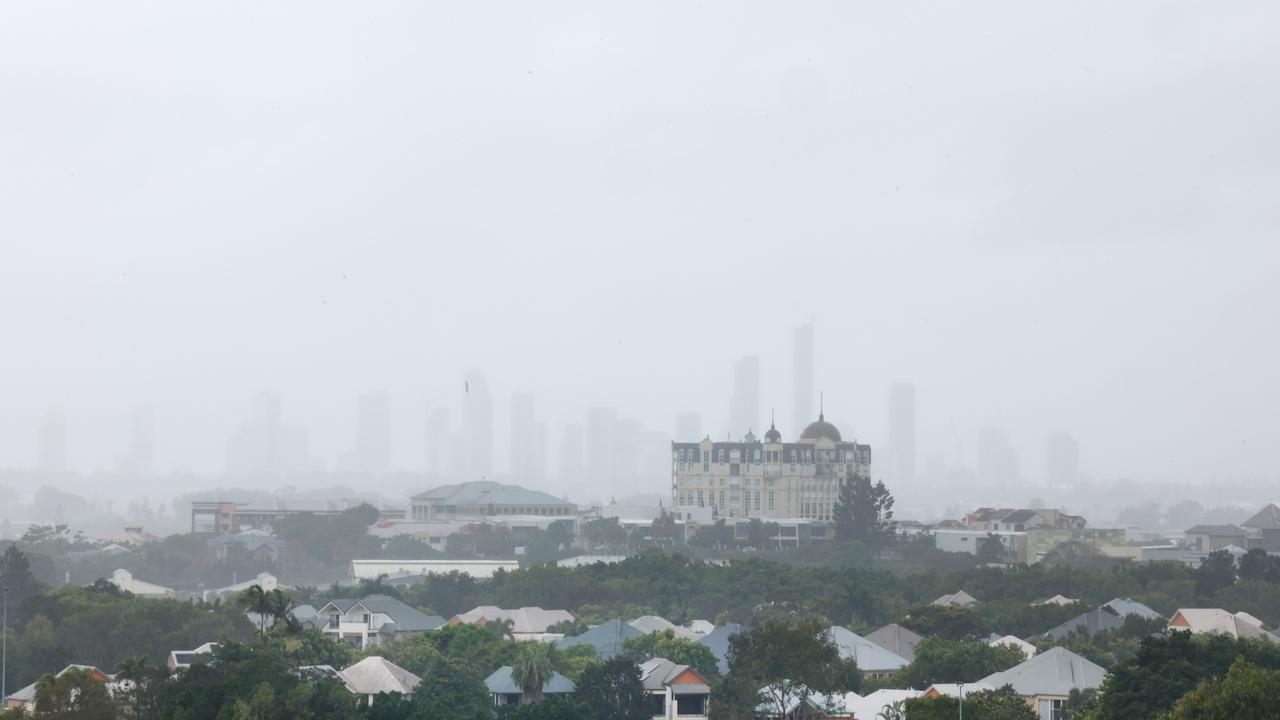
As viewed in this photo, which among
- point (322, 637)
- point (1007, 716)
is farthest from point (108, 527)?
point (1007, 716)

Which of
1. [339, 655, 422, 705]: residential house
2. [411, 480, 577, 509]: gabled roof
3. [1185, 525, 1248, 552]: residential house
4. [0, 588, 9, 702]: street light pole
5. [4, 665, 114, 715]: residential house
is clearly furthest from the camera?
[411, 480, 577, 509]: gabled roof

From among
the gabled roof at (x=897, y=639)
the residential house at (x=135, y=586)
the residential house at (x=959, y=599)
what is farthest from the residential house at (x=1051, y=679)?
the residential house at (x=135, y=586)

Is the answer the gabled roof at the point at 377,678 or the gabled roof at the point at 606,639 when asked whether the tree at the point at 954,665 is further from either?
the gabled roof at the point at 377,678

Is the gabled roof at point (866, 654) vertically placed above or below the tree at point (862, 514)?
below

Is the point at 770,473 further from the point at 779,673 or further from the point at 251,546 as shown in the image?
the point at 779,673

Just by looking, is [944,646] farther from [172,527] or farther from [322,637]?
[172,527]

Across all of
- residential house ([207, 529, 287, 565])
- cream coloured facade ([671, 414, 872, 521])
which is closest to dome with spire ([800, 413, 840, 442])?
cream coloured facade ([671, 414, 872, 521])

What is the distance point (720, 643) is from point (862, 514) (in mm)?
59583

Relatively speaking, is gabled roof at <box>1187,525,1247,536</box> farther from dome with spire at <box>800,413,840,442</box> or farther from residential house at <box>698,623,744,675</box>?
residential house at <box>698,623,744,675</box>

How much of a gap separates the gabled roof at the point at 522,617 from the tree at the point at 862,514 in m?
43.6

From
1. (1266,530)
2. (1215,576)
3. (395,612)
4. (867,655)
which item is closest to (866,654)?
(867,655)

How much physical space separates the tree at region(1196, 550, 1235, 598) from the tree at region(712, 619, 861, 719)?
3369 cm

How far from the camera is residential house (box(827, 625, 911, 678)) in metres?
58.4

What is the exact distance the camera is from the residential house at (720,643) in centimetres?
5744
